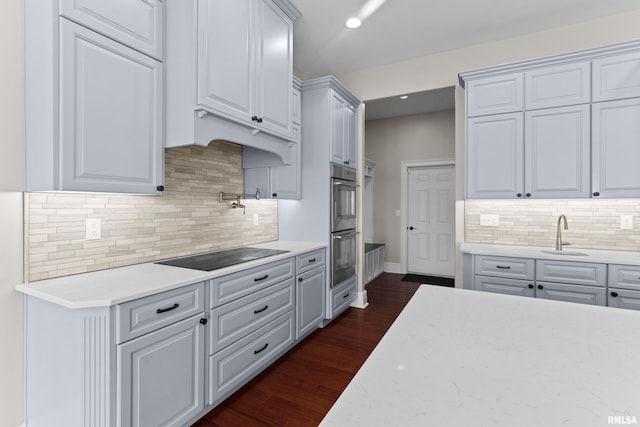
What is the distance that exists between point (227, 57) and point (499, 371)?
2208 millimetres

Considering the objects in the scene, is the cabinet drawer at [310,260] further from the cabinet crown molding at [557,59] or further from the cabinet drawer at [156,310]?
the cabinet crown molding at [557,59]

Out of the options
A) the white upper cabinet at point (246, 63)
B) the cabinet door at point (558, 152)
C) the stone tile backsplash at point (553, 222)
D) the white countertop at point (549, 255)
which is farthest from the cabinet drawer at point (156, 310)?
the cabinet door at point (558, 152)

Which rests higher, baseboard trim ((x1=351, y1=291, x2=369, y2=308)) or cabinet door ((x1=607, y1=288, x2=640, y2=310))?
cabinet door ((x1=607, y1=288, x2=640, y2=310))

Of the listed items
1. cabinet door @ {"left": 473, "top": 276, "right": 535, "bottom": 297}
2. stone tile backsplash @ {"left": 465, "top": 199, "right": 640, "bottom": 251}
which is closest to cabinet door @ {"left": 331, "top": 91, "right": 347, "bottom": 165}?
stone tile backsplash @ {"left": 465, "top": 199, "right": 640, "bottom": 251}

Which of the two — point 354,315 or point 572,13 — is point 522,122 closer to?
point 572,13

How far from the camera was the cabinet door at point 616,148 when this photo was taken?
101 inches

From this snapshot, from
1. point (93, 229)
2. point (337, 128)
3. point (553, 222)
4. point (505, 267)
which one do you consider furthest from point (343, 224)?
point (93, 229)

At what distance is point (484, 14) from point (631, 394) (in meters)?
3.16

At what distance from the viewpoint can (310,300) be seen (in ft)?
9.95

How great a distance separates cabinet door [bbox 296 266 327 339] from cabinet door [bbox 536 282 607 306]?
1.89 m

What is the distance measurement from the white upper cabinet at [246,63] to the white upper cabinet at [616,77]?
2591 millimetres

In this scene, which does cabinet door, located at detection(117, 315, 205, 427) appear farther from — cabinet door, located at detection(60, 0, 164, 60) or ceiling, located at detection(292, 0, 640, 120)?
ceiling, located at detection(292, 0, 640, 120)

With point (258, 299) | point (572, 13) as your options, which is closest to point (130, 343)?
point (258, 299)

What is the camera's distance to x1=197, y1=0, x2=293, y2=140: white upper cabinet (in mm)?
1955
